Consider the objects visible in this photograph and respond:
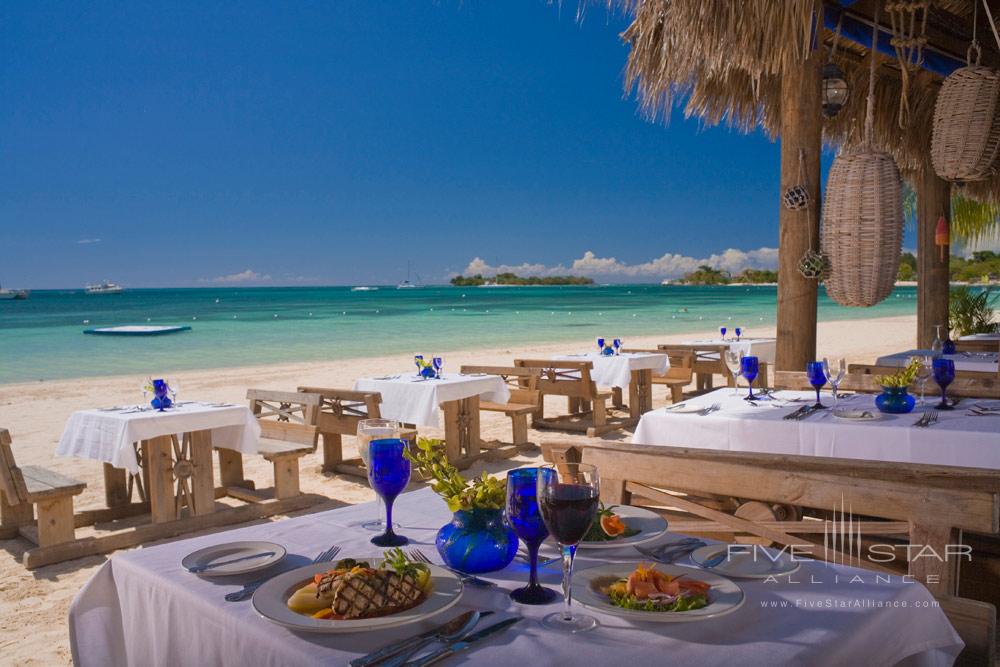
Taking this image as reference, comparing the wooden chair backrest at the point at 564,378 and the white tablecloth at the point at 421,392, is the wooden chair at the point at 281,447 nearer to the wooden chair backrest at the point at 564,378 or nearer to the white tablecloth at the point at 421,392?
the white tablecloth at the point at 421,392

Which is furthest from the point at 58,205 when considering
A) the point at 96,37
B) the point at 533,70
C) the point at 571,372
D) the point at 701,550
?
the point at 701,550

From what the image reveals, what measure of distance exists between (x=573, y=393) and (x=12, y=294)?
9318cm

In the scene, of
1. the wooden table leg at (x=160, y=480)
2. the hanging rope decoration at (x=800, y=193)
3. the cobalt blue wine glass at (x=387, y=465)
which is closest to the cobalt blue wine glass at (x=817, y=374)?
the hanging rope decoration at (x=800, y=193)

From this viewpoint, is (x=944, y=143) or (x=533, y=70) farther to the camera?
(x=533, y=70)

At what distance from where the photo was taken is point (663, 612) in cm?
102

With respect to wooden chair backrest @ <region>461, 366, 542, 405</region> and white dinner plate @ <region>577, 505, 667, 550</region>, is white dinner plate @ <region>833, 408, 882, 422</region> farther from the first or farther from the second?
wooden chair backrest @ <region>461, 366, 542, 405</region>

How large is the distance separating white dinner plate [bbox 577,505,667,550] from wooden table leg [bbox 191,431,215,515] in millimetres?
3544

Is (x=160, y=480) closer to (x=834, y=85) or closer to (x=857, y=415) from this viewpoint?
(x=857, y=415)

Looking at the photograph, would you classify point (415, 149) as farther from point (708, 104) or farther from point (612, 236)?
point (708, 104)

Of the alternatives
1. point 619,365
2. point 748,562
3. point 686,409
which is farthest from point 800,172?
point 748,562

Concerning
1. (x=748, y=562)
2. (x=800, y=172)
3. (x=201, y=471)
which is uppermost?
(x=800, y=172)

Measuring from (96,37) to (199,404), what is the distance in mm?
91543

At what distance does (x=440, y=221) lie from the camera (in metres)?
88.6

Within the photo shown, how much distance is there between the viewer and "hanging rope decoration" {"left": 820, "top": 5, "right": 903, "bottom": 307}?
3.61m
